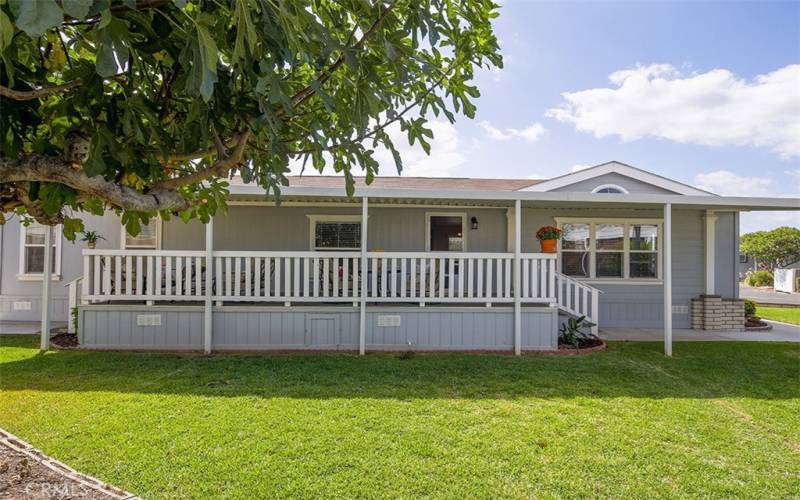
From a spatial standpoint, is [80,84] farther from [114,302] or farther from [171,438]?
[114,302]

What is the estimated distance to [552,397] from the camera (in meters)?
4.50

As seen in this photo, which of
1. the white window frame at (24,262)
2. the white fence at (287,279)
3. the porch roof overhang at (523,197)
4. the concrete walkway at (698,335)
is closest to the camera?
the porch roof overhang at (523,197)

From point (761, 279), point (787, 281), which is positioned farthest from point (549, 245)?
point (761, 279)

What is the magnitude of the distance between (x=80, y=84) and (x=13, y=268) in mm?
9901

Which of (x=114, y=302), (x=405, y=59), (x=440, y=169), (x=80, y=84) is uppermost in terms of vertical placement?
(x=440, y=169)

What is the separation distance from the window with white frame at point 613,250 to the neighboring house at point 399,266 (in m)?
0.03

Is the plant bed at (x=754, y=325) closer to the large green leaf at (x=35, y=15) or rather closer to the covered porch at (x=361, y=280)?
the covered porch at (x=361, y=280)

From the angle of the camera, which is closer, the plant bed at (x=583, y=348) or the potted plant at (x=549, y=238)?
the plant bed at (x=583, y=348)

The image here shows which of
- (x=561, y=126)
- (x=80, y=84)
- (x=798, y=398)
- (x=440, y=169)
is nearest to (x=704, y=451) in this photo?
(x=798, y=398)

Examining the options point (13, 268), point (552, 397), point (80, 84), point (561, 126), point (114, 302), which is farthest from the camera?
point (561, 126)

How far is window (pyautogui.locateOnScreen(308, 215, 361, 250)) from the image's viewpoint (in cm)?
891

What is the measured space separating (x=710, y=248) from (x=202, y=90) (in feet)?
35.5

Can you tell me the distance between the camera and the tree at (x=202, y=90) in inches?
54.7

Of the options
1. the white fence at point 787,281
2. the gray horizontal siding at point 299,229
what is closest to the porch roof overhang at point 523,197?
the gray horizontal siding at point 299,229
